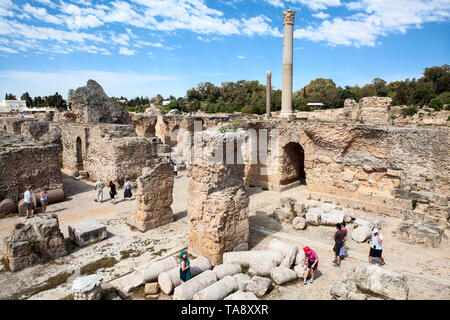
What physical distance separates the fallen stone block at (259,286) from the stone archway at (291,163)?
27.5 ft

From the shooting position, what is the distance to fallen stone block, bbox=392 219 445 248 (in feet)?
27.4

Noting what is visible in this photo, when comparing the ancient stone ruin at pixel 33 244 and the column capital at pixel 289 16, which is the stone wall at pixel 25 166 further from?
the column capital at pixel 289 16

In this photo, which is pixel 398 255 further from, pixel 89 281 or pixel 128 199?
pixel 128 199

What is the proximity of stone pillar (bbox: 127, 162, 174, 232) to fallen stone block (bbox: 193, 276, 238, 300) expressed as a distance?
13.9 ft

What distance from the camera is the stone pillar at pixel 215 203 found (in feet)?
23.8

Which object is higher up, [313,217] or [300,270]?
[313,217]

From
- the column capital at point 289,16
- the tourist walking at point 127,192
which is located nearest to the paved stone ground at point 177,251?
the tourist walking at point 127,192

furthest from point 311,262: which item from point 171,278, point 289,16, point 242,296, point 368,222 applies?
point 289,16

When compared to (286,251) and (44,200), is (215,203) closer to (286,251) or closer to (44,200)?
(286,251)

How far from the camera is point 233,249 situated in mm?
7613

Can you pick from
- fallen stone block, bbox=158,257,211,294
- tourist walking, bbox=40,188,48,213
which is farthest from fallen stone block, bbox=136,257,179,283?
tourist walking, bbox=40,188,48,213

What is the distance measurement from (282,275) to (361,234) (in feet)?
11.9

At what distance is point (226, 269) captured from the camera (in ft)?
21.9
